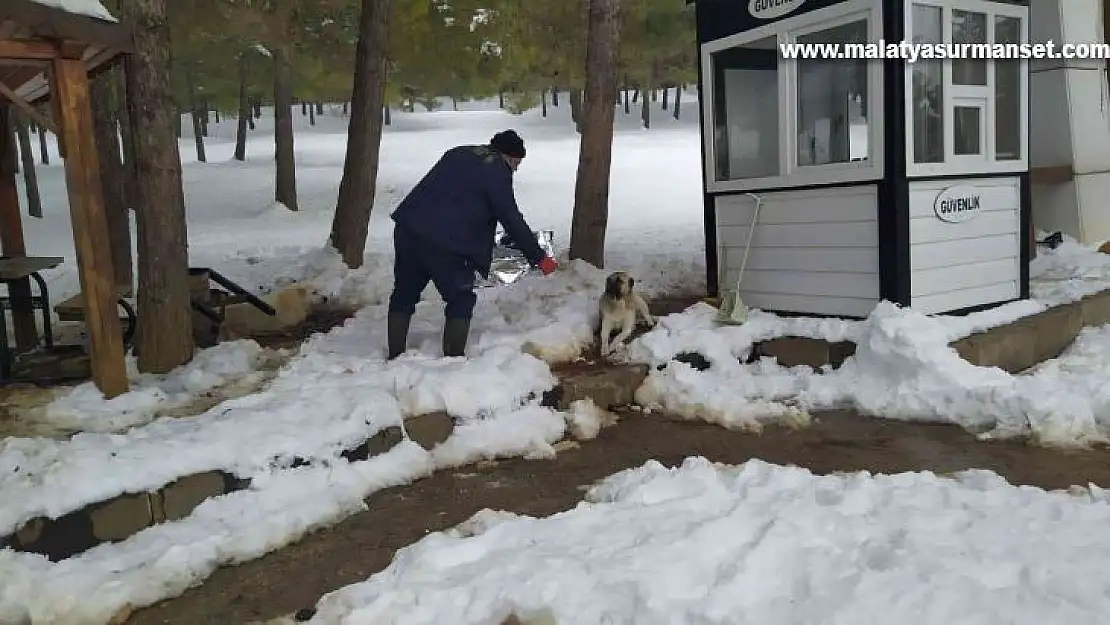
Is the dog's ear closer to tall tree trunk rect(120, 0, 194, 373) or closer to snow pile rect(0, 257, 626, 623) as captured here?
snow pile rect(0, 257, 626, 623)

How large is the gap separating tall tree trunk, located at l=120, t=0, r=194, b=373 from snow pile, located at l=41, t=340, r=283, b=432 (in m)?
0.22

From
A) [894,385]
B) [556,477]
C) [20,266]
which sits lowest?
[556,477]

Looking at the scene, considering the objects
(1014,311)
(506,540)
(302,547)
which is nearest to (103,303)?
(302,547)

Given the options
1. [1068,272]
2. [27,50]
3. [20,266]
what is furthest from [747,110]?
[20,266]

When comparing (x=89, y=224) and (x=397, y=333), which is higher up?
(x=89, y=224)

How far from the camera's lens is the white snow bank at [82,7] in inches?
165

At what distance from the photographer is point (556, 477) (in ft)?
14.4

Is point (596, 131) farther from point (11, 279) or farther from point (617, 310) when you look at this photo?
point (11, 279)

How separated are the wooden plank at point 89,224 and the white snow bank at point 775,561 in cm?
263

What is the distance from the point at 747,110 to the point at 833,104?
94cm

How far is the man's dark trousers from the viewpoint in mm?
5516

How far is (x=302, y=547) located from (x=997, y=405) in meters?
3.94

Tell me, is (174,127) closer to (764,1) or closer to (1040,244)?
(764,1)

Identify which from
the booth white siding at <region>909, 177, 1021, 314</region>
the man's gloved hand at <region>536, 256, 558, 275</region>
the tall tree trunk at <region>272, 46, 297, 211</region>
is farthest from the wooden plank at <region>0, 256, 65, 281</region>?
the tall tree trunk at <region>272, 46, 297, 211</region>
